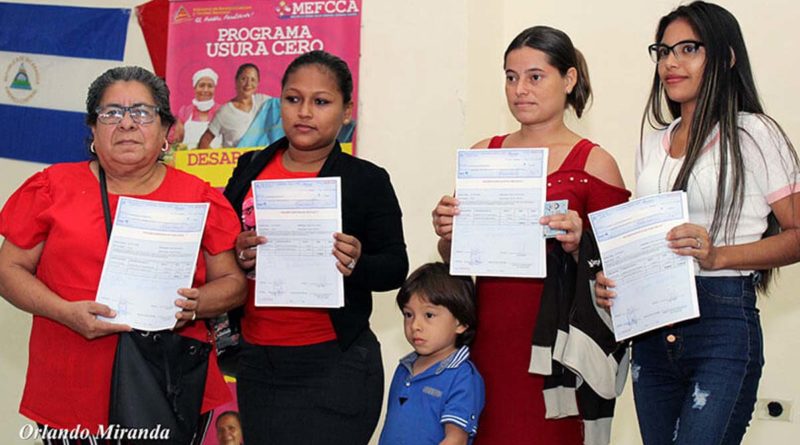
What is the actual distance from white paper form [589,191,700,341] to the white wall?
2.25 m

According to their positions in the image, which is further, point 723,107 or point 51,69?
point 51,69

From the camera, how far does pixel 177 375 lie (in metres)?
2.67

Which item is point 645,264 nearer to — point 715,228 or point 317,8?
point 715,228

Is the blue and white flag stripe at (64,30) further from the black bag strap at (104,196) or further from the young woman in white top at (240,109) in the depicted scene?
the black bag strap at (104,196)

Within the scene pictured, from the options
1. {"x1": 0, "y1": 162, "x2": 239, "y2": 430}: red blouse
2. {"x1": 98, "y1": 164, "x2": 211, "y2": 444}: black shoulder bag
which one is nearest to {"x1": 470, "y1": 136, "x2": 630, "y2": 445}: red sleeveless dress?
{"x1": 98, "y1": 164, "x2": 211, "y2": 444}: black shoulder bag

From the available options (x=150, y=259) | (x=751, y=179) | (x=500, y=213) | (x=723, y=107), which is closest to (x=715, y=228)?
(x=751, y=179)

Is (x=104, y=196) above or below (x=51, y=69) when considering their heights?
below

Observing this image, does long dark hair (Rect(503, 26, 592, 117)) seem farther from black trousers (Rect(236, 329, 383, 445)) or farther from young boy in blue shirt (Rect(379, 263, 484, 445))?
black trousers (Rect(236, 329, 383, 445))

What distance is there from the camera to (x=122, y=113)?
2777mm

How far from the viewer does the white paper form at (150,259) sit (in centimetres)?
264

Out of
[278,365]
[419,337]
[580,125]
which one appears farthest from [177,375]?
[580,125]

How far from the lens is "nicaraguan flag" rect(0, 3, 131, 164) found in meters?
5.62

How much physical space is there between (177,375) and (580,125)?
9.80ft

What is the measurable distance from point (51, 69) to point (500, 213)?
12.5 ft
